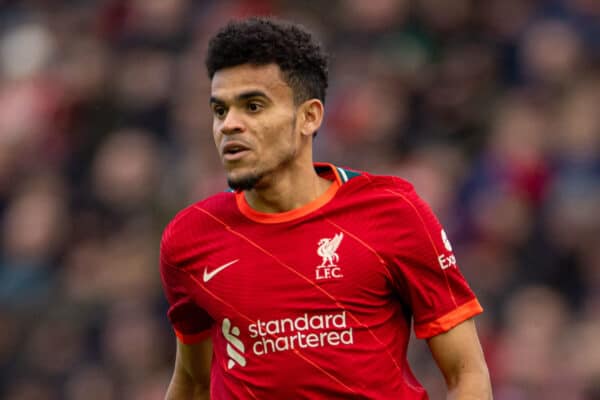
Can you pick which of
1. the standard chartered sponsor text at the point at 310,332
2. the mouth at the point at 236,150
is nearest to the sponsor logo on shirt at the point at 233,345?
the standard chartered sponsor text at the point at 310,332

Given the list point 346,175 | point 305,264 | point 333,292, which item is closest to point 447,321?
point 333,292

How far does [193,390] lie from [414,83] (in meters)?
5.68

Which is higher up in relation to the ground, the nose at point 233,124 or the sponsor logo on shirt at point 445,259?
the nose at point 233,124

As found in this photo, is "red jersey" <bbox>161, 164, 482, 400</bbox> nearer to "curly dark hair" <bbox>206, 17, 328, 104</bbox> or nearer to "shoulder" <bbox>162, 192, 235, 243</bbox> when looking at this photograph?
"shoulder" <bbox>162, 192, 235, 243</bbox>

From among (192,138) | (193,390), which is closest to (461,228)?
(192,138)

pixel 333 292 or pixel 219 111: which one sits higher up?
pixel 219 111

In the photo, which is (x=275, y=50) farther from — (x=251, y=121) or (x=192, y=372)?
(x=192, y=372)

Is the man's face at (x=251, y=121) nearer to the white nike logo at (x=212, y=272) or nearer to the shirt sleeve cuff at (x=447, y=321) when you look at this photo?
the white nike logo at (x=212, y=272)

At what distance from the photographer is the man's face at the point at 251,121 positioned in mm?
4559

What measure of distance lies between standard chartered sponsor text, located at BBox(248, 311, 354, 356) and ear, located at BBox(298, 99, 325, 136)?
0.69 meters

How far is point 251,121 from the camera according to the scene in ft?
14.9

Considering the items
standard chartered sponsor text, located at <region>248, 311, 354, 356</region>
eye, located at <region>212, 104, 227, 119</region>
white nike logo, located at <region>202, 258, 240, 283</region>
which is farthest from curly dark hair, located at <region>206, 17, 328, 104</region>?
standard chartered sponsor text, located at <region>248, 311, 354, 356</region>

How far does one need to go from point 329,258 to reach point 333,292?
123 mm

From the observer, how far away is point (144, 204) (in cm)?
1080
